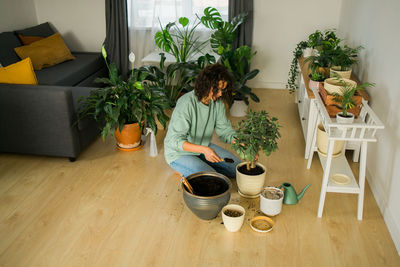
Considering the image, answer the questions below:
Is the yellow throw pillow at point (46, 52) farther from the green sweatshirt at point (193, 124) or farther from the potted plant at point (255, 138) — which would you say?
the potted plant at point (255, 138)

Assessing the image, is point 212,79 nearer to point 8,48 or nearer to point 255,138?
point 255,138

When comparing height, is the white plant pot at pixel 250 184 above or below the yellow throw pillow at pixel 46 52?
below

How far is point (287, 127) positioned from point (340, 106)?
124 centimetres

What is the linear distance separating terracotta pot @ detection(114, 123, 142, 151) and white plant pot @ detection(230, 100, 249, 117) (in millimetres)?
1149

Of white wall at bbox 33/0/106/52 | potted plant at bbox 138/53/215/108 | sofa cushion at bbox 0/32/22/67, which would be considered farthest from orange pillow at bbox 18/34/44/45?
potted plant at bbox 138/53/215/108

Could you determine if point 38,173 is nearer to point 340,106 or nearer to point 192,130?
point 192,130

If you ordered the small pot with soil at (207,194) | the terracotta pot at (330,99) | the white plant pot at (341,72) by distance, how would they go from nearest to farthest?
the small pot with soil at (207,194)
the terracotta pot at (330,99)
the white plant pot at (341,72)

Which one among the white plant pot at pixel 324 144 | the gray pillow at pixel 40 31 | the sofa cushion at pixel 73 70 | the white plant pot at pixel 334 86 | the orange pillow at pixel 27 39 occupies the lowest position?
the white plant pot at pixel 324 144

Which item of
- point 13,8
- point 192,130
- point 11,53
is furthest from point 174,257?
point 13,8

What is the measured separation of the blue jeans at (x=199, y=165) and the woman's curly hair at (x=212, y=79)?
0.48 metres

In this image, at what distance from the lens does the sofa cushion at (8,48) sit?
4.05 m

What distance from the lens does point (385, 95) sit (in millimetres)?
2527

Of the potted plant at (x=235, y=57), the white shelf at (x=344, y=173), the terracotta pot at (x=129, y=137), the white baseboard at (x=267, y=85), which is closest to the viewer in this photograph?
the white shelf at (x=344, y=173)

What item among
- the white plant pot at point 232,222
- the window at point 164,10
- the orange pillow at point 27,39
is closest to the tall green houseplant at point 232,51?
the window at point 164,10
